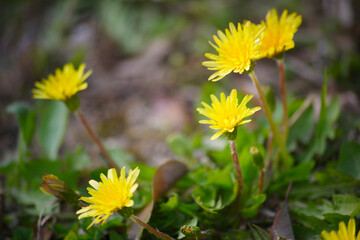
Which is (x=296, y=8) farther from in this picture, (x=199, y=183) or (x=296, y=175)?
(x=199, y=183)

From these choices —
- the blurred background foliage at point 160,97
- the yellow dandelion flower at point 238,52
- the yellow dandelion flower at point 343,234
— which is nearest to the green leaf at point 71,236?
the blurred background foliage at point 160,97

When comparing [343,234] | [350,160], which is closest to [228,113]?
[343,234]

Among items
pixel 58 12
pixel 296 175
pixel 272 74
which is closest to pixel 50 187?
pixel 296 175

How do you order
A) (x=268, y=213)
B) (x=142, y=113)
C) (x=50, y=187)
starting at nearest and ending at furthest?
(x=50, y=187)
(x=268, y=213)
(x=142, y=113)

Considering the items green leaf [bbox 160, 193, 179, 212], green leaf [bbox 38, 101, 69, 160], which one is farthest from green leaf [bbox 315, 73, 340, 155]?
green leaf [bbox 38, 101, 69, 160]

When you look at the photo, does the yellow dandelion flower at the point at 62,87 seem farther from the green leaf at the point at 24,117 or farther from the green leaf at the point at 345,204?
the green leaf at the point at 345,204

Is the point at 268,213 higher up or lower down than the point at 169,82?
lower down

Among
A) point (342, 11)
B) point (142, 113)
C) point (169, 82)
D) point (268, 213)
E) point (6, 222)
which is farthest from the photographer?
point (169, 82)
